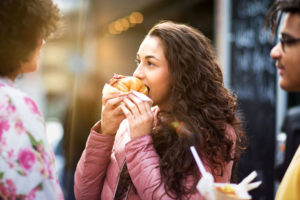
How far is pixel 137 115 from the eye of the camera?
1929 mm

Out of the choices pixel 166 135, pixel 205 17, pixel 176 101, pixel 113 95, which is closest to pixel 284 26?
pixel 176 101

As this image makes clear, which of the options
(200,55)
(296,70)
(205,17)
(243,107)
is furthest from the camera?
(205,17)

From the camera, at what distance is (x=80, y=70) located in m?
4.61

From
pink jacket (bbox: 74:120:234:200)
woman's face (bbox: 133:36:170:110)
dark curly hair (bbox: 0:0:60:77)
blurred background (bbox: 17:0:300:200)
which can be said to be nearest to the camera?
dark curly hair (bbox: 0:0:60:77)

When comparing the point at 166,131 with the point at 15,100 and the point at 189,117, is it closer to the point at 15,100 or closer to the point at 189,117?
the point at 189,117

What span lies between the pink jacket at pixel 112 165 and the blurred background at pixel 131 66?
205 centimetres

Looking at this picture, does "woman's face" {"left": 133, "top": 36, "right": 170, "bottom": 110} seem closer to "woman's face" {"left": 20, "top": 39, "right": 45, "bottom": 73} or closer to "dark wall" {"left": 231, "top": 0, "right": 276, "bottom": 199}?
"woman's face" {"left": 20, "top": 39, "right": 45, "bottom": 73}

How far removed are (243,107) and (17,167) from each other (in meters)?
4.42

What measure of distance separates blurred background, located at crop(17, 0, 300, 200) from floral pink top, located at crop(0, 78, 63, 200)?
2.61 m

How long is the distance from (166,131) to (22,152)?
39.3 inches

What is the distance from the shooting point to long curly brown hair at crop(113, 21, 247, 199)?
184 cm

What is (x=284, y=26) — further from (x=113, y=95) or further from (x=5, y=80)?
(x=5, y=80)

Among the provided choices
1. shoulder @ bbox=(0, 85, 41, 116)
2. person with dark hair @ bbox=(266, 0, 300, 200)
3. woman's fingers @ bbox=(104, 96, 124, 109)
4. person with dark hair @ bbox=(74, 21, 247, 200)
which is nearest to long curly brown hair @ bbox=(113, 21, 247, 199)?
person with dark hair @ bbox=(74, 21, 247, 200)

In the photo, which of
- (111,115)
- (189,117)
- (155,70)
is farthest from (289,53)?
(111,115)
